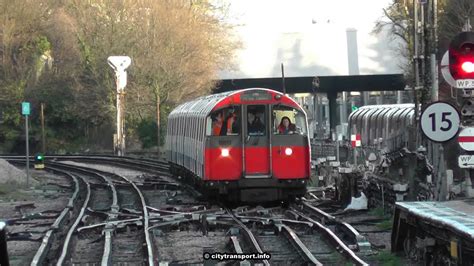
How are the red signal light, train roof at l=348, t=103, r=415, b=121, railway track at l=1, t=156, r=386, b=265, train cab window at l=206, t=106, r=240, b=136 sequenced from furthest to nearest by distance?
train roof at l=348, t=103, r=415, b=121
train cab window at l=206, t=106, r=240, b=136
railway track at l=1, t=156, r=386, b=265
the red signal light

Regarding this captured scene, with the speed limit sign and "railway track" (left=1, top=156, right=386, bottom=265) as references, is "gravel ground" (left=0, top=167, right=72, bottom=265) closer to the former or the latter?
"railway track" (left=1, top=156, right=386, bottom=265)

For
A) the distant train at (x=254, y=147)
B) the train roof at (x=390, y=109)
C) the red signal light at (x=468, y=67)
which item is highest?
the train roof at (x=390, y=109)

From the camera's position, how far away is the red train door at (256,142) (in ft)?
57.3

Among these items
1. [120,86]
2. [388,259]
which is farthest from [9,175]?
[120,86]

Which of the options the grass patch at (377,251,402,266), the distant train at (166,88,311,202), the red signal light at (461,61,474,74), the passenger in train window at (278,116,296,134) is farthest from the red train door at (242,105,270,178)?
the red signal light at (461,61,474,74)

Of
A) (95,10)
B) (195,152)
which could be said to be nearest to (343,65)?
(95,10)

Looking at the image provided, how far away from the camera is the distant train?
17391 mm

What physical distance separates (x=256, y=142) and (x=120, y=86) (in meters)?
32.2

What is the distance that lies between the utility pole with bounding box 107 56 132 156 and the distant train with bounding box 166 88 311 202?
96.2 feet

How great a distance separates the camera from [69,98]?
57219mm

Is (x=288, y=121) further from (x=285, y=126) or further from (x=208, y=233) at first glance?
(x=208, y=233)

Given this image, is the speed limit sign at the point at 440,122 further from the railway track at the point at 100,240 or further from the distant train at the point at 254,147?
the distant train at the point at 254,147

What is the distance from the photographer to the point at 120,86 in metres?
48.7

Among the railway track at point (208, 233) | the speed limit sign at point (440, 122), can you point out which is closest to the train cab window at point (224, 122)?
the railway track at point (208, 233)
